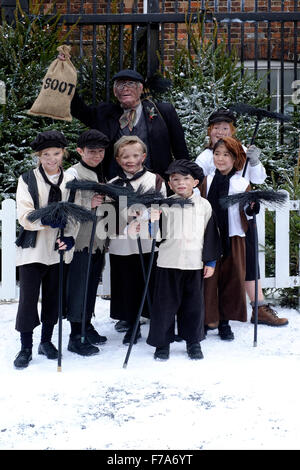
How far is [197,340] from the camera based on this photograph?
419 cm

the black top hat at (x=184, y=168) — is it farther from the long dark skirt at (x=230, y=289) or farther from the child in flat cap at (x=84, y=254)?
the long dark skirt at (x=230, y=289)

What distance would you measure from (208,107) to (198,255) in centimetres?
264

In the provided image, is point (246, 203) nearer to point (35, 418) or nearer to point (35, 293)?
point (35, 293)

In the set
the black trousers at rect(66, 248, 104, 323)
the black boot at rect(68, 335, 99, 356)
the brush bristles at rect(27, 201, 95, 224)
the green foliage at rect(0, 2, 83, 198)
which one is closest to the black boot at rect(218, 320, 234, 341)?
the black boot at rect(68, 335, 99, 356)

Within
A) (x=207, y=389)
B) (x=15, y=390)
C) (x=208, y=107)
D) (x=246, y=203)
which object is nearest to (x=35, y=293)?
(x=15, y=390)

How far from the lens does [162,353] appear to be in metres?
4.14

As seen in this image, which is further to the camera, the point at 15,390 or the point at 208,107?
the point at 208,107

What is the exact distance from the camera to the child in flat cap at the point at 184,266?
4.16 metres

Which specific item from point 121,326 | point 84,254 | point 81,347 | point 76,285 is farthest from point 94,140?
point 121,326

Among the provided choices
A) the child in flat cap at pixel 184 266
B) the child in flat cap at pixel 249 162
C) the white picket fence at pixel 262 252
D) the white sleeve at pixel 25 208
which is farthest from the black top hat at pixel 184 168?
the white picket fence at pixel 262 252

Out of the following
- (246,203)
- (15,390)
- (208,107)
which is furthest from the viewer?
(208,107)

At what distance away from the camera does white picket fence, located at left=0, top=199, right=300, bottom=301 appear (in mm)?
5238

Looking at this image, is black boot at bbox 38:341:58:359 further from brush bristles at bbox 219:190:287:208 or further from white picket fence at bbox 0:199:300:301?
brush bristles at bbox 219:190:287:208
